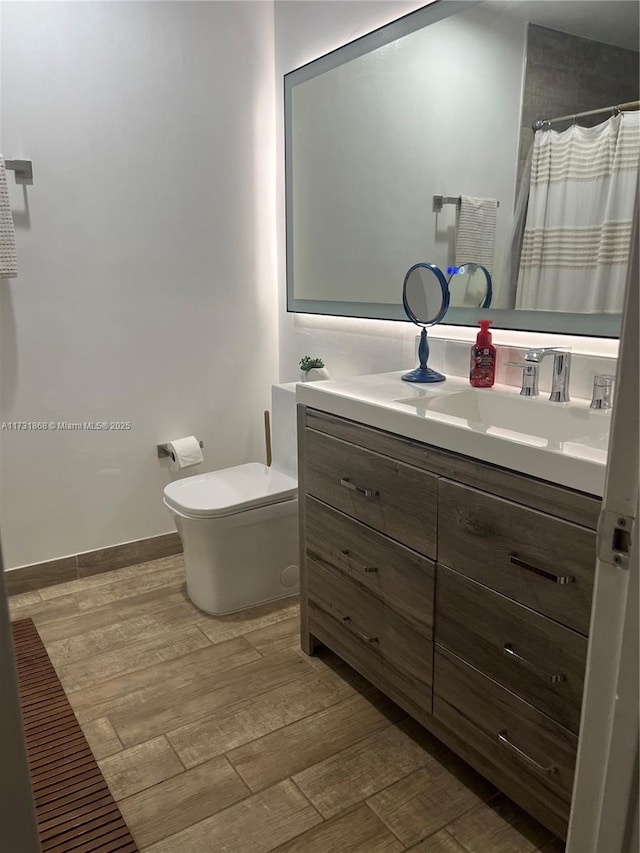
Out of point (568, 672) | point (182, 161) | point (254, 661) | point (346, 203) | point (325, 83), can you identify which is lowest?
point (254, 661)

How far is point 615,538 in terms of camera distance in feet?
2.22

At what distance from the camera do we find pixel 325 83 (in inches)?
97.7

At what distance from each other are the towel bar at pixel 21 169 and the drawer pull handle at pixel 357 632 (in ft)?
6.02

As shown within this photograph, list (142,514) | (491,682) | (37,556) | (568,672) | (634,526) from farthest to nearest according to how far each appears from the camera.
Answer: (142,514) → (37,556) → (491,682) → (568,672) → (634,526)

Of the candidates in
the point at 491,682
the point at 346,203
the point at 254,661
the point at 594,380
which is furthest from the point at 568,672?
the point at 346,203

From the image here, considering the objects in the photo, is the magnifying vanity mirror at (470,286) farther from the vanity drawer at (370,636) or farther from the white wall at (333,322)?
the vanity drawer at (370,636)

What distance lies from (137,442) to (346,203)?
1.27 meters

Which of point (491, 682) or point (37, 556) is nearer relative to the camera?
point (491, 682)

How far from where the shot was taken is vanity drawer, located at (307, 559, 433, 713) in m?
1.69

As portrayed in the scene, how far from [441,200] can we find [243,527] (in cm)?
128

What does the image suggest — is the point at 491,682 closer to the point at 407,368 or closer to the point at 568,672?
the point at 568,672

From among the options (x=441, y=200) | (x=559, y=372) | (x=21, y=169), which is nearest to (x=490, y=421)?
(x=559, y=372)

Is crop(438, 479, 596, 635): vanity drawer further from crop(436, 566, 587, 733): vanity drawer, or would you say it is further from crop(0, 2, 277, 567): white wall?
crop(0, 2, 277, 567): white wall

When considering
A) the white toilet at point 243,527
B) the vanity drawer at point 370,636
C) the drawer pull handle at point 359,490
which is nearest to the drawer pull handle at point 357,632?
the vanity drawer at point 370,636
